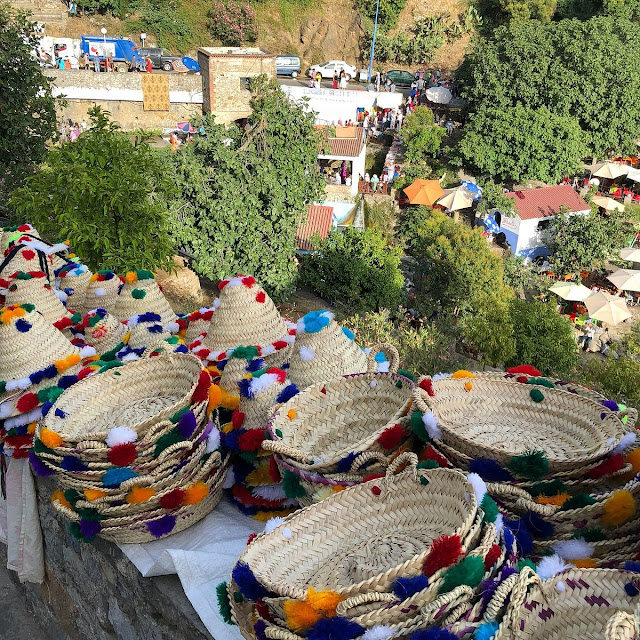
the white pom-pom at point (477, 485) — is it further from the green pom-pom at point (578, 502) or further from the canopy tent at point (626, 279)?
the canopy tent at point (626, 279)

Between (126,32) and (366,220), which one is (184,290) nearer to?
(366,220)

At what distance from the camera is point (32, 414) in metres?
3.17

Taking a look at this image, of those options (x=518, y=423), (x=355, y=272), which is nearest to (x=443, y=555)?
(x=518, y=423)

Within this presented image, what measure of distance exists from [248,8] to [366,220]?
13.3 m

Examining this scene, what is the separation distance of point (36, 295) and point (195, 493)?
181cm

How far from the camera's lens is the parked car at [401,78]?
29750 mm

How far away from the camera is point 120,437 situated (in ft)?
8.09

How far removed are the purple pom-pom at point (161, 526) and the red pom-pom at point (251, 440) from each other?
1.34 feet

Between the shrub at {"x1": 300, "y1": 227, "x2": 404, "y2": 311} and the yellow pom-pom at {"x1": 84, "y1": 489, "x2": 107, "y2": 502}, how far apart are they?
466 inches

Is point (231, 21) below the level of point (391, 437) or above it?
above

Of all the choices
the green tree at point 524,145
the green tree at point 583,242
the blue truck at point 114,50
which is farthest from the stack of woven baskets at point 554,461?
the blue truck at point 114,50

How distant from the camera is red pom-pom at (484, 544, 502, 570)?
1797 millimetres

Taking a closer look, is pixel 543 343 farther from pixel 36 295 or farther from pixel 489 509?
pixel 489 509

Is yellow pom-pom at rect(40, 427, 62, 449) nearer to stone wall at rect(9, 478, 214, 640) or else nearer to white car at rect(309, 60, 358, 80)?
stone wall at rect(9, 478, 214, 640)
